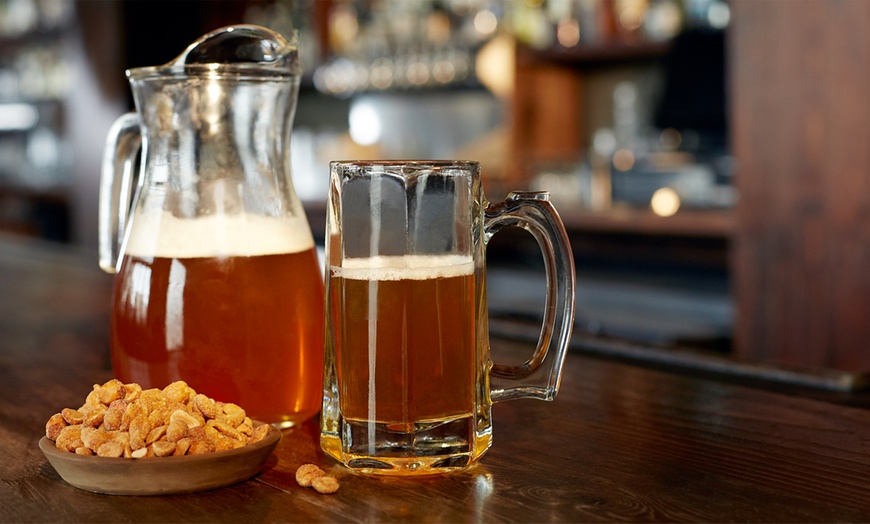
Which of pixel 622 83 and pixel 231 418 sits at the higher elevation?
pixel 622 83

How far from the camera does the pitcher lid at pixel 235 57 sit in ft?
2.09

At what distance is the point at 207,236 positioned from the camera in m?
0.65

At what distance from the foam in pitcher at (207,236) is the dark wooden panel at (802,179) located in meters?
1.74

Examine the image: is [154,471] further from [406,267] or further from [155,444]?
[406,267]

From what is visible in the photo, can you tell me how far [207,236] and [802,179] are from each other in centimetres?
184

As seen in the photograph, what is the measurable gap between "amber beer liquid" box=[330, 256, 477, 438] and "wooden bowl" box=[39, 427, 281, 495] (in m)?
0.07

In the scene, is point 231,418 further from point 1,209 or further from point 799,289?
point 1,209

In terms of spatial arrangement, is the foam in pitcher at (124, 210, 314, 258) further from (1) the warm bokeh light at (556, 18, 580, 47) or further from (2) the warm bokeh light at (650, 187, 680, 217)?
(1) the warm bokeh light at (556, 18, 580, 47)

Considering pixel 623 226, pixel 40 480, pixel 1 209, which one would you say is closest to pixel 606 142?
pixel 623 226

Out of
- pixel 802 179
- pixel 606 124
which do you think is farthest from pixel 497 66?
pixel 802 179

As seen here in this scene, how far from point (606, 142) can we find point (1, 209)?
4.11 m

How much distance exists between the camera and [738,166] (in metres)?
2.34

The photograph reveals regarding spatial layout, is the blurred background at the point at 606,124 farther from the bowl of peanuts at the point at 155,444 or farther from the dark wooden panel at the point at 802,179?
the bowl of peanuts at the point at 155,444

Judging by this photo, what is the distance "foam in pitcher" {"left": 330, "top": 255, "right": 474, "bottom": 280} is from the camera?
1.83 feet
